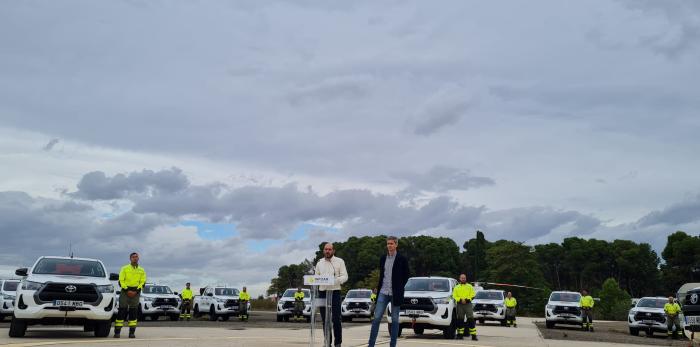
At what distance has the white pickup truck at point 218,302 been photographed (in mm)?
35406

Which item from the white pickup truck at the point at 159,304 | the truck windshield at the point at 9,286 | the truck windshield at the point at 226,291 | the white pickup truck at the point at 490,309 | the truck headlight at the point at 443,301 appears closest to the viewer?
the truck headlight at the point at 443,301

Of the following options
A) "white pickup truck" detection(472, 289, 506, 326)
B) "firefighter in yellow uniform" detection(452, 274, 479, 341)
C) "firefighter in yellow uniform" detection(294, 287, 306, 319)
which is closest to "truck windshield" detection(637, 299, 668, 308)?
"white pickup truck" detection(472, 289, 506, 326)

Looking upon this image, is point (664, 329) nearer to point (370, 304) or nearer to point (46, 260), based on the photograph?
point (370, 304)

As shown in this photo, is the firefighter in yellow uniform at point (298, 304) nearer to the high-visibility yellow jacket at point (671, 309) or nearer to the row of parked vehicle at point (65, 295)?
the high-visibility yellow jacket at point (671, 309)

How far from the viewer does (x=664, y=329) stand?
30.9m

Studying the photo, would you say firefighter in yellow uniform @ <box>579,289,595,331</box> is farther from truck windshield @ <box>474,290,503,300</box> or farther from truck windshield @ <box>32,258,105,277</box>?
truck windshield @ <box>32,258,105,277</box>

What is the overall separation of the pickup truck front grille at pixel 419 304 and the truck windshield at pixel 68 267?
25.5 feet

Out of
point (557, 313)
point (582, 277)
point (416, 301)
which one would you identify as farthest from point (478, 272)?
point (416, 301)

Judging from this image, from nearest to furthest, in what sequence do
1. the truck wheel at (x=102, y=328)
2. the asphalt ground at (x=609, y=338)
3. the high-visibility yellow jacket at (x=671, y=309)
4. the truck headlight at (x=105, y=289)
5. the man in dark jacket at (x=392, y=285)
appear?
the man in dark jacket at (x=392, y=285) < the truck headlight at (x=105, y=289) < the truck wheel at (x=102, y=328) < the asphalt ground at (x=609, y=338) < the high-visibility yellow jacket at (x=671, y=309)

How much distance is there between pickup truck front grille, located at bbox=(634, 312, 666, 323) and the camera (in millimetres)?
30969

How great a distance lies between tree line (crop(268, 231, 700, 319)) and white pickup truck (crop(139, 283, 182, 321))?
207 feet

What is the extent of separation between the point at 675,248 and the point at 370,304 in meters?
66.1

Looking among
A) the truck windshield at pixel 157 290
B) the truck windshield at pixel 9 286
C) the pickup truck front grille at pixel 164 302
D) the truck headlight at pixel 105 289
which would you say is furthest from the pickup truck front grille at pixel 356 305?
the truck headlight at pixel 105 289

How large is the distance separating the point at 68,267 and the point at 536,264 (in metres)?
92.2
